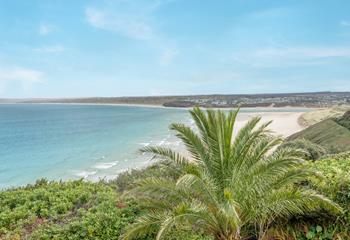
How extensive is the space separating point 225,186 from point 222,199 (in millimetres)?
361

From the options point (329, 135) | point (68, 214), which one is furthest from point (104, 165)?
point (68, 214)

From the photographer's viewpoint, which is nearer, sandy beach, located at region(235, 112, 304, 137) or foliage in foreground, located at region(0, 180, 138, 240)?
foliage in foreground, located at region(0, 180, 138, 240)

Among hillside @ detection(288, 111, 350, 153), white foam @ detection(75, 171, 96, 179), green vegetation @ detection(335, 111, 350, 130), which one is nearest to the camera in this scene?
hillside @ detection(288, 111, 350, 153)

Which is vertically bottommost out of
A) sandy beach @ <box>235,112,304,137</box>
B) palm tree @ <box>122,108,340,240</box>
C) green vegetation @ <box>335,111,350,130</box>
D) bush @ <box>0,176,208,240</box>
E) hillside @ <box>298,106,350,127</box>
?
sandy beach @ <box>235,112,304,137</box>

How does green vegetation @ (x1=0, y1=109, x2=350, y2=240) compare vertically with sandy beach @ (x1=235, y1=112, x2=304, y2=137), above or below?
above

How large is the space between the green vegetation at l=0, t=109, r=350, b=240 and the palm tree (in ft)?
0.06

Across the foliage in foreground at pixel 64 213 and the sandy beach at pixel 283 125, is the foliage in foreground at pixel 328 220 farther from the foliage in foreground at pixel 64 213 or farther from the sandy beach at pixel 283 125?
the sandy beach at pixel 283 125

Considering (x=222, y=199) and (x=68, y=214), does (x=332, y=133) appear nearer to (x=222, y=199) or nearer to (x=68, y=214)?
(x=222, y=199)

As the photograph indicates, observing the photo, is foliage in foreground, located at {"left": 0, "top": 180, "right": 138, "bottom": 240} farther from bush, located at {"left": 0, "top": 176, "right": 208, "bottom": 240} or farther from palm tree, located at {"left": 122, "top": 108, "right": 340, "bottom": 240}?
palm tree, located at {"left": 122, "top": 108, "right": 340, "bottom": 240}

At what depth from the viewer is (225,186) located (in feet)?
23.4

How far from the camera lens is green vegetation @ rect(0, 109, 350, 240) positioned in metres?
6.79

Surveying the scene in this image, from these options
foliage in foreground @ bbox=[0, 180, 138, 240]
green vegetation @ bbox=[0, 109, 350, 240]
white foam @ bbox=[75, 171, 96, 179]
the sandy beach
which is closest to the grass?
the sandy beach

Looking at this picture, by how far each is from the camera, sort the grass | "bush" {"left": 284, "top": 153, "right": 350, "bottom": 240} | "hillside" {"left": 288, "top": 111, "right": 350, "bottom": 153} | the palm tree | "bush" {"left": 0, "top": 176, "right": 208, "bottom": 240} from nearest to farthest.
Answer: the palm tree
"bush" {"left": 284, "top": 153, "right": 350, "bottom": 240}
"bush" {"left": 0, "top": 176, "right": 208, "bottom": 240}
the grass
"hillside" {"left": 288, "top": 111, "right": 350, "bottom": 153}

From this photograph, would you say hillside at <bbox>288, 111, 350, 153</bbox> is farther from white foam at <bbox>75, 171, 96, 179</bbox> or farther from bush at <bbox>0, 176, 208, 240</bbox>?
bush at <bbox>0, 176, 208, 240</bbox>
